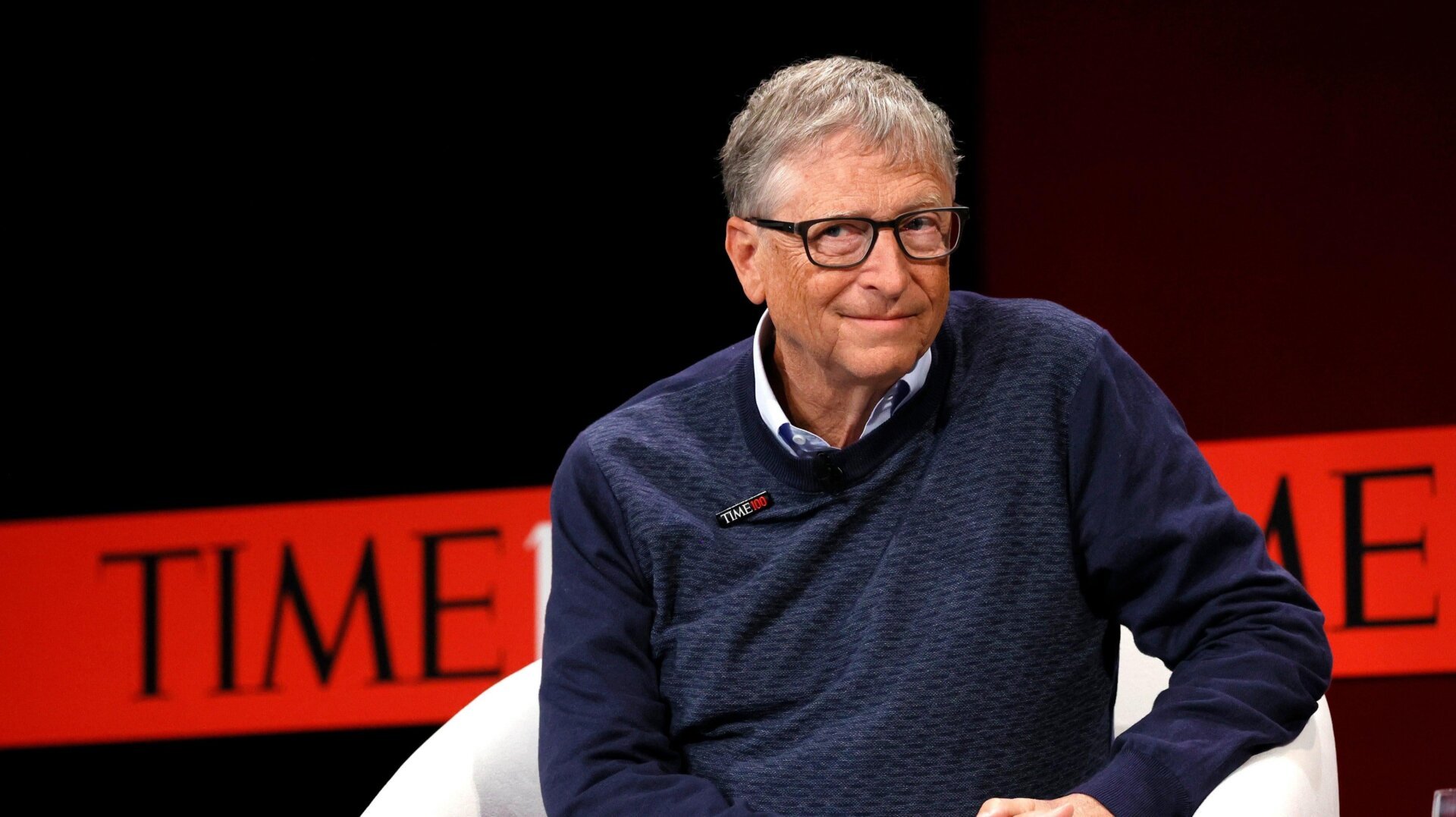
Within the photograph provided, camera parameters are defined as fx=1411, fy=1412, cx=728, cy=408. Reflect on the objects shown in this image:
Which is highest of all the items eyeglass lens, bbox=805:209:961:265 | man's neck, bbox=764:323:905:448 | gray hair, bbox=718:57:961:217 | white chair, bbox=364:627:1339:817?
gray hair, bbox=718:57:961:217

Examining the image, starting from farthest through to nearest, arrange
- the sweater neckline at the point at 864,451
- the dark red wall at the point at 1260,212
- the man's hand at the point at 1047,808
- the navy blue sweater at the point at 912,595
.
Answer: the dark red wall at the point at 1260,212 < the sweater neckline at the point at 864,451 < the navy blue sweater at the point at 912,595 < the man's hand at the point at 1047,808

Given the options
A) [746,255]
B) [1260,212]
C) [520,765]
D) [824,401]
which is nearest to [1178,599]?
[824,401]

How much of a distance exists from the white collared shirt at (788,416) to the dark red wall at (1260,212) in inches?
51.7

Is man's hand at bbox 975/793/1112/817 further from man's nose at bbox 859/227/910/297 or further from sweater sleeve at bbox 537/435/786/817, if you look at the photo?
man's nose at bbox 859/227/910/297

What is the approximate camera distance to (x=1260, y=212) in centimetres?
280

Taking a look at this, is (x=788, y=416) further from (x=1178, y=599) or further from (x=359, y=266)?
(x=359, y=266)

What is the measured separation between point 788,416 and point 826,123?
36 cm

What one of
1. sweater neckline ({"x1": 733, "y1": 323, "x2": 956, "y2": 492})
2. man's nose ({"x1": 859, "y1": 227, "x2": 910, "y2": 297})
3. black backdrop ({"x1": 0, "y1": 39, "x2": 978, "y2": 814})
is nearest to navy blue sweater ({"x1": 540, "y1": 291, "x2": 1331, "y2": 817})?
sweater neckline ({"x1": 733, "y1": 323, "x2": 956, "y2": 492})

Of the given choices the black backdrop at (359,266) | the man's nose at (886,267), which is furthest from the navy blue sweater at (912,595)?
the black backdrop at (359,266)

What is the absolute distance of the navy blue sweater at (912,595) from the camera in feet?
4.86

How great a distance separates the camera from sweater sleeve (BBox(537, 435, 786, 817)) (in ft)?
4.99

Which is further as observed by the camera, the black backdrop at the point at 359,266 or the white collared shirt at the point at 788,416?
the black backdrop at the point at 359,266

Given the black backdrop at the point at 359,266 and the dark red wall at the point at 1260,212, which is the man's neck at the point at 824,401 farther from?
the dark red wall at the point at 1260,212

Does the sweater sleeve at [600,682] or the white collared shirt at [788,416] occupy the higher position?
the white collared shirt at [788,416]
